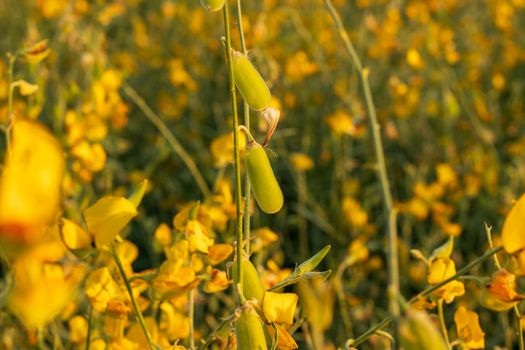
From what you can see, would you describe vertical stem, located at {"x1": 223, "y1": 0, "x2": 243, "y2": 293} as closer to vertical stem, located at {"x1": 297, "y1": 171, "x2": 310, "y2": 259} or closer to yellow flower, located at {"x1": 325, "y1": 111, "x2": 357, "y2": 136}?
vertical stem, located at {"x1": 297, "y1": 171, "x2": 310, "y2": 259}

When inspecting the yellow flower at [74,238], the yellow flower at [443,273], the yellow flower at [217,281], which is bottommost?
the yellow flower at [443,273]

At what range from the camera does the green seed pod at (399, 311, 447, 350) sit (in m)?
0.46

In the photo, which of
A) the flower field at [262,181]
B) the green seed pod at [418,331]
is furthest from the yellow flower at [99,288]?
the green seed pod at [418,331]

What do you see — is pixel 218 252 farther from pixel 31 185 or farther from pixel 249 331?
pixel 31 185

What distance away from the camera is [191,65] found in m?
3.21

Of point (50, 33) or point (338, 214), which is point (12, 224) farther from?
point (50, 33)

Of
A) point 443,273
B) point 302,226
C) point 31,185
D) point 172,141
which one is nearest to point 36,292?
point 31,185

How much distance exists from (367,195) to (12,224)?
1948 millimetres

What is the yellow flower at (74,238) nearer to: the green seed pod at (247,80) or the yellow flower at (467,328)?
the green seed pod at (247,80)

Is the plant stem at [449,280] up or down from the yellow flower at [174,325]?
up

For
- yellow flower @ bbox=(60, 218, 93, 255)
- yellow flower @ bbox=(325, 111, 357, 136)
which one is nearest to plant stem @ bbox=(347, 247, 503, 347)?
yellow flower @ bbox=(60, 218, 93, 255)

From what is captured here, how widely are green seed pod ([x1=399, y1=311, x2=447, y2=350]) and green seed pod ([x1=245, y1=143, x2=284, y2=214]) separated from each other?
0.71 ft

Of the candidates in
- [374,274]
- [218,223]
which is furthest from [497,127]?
[218,223]

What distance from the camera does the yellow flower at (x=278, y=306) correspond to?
0.67m
